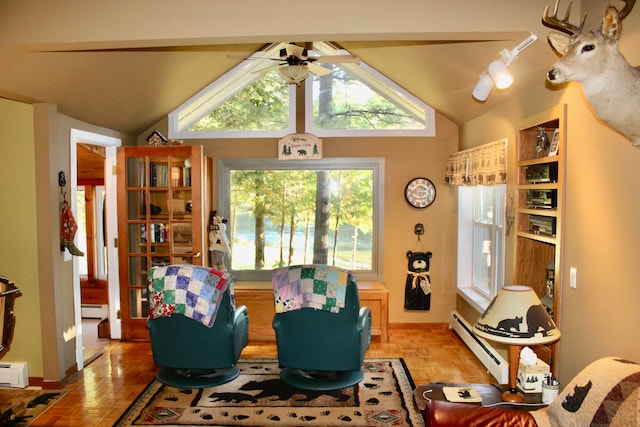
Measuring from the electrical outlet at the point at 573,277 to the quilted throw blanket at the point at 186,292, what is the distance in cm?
230

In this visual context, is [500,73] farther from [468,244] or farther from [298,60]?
[468,244]

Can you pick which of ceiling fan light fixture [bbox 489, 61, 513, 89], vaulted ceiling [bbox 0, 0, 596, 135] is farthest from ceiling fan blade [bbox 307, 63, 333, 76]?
ceiling fan light fixture [bbox 489, 61, 513, 89]

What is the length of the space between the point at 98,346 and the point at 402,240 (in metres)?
3.38

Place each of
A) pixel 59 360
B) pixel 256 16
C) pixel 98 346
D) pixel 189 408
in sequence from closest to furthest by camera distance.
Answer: pixel 256 16, pixel 189 408, pixel 59 360, pixel 98 346

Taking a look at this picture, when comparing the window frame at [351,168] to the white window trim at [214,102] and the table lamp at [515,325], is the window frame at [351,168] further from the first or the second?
the table lamp at [515,325]

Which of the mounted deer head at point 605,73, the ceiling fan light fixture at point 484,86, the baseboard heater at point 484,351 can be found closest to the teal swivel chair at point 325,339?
the baseboard heater at point 484,351

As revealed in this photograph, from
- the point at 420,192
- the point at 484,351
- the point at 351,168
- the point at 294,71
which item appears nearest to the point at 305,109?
the point at 351,168

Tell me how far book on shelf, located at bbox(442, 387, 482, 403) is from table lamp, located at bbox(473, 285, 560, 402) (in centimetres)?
14

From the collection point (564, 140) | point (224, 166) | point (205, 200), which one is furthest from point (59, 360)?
point (564, 140)

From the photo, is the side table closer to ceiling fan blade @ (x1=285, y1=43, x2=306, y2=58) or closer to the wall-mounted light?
the wall-mounted light

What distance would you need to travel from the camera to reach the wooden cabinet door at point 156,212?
4977 millimetres

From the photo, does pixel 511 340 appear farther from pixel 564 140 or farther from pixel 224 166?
pixel 224 166

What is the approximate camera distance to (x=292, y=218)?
18.5 feet

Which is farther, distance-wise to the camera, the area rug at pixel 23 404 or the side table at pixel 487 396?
the area rug at pixel 23 404
